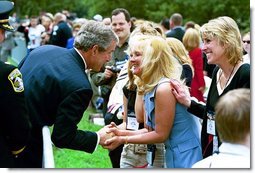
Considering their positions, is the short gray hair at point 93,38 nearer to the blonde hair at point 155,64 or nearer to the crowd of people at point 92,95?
the crowd of people at point 92,95

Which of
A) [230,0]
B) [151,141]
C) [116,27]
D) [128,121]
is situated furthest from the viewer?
[230,0]

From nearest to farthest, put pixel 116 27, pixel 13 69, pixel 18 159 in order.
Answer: pixel 13 69, pixel 18 159, pixel 116 27

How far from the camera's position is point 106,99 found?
4.25 m

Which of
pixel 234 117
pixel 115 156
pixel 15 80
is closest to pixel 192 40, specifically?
pixel 115 156

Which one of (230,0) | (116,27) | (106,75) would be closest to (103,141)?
(106,75)

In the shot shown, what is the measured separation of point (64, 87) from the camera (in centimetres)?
249

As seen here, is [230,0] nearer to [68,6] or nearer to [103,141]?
[103,141]

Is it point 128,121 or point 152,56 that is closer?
point 152,56

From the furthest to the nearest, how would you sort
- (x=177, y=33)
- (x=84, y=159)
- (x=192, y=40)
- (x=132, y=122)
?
(x=177, y=33) → (x=192, y=40) → (x=84, y=159) → (x=132, y=122)

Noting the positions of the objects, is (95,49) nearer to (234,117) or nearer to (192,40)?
(234,117)

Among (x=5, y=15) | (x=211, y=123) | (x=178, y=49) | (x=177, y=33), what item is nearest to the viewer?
(x=5, y=15)

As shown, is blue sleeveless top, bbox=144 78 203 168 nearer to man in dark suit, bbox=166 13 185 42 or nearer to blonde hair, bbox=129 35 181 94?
blonde hair, bbox=129 35 181 94

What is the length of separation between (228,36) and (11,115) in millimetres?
1037

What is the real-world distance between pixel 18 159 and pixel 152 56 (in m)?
0.74
